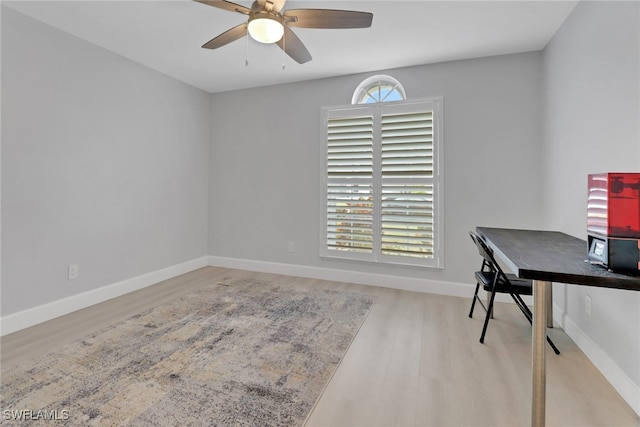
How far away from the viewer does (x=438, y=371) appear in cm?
189

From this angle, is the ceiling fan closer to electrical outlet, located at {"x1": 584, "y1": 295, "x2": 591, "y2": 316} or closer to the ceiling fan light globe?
the ceiling fan light globe

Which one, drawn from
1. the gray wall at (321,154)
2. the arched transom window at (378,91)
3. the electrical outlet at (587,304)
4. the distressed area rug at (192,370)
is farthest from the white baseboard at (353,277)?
the arched transom window at (378,91)

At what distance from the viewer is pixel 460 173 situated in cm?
323

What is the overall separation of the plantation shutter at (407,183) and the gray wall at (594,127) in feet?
3.61

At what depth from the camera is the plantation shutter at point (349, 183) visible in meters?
3.58

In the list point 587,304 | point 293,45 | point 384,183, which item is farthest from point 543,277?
point 384,183

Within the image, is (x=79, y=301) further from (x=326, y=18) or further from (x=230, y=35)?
(x=326, y=18)

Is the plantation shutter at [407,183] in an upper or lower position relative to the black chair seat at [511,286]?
upper

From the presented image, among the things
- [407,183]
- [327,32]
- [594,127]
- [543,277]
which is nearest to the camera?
[543,277]

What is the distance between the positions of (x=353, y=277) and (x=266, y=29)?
2.77 meters

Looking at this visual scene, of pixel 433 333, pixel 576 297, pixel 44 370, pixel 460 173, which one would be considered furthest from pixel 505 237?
pixel 44 370

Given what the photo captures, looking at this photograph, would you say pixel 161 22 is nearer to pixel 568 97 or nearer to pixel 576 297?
pixel 568 97

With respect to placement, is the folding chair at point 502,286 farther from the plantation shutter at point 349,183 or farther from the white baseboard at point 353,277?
the plantation shutter at point 349,183

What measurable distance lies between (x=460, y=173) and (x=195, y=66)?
Result: 10.6 ft
